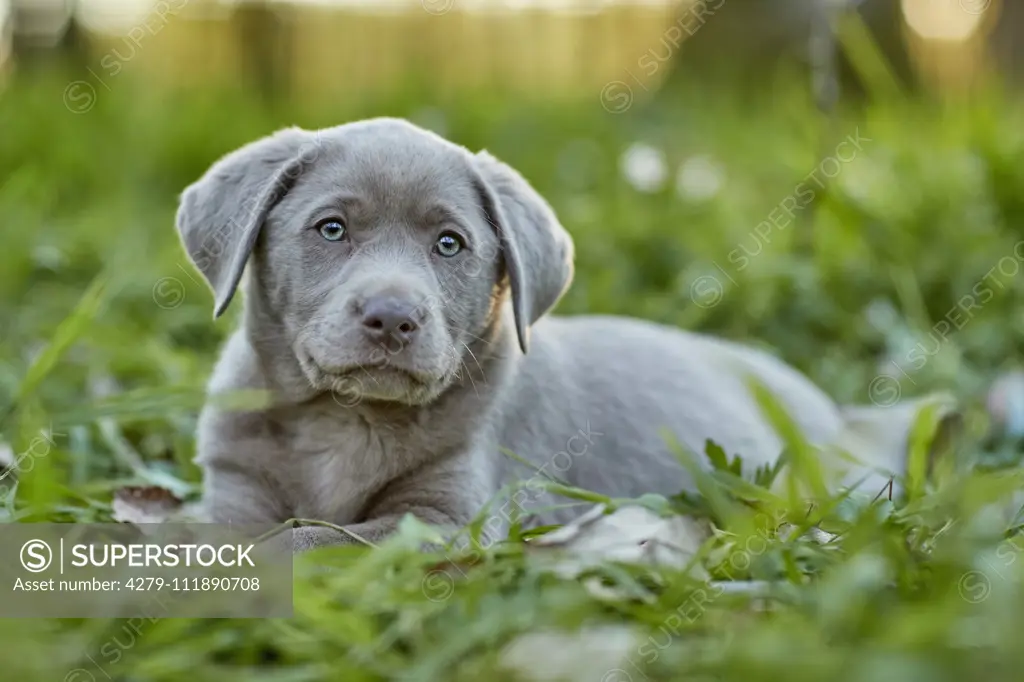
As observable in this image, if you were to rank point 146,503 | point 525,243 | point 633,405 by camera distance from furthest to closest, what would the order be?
1. point 633,405
2. point 146,503
3. point 525,243

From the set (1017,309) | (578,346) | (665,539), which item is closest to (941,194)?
(1017,309)

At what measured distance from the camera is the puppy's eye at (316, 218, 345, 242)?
3.34 m

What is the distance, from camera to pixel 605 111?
9.68 metres

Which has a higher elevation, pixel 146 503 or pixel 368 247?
pixel 368 247

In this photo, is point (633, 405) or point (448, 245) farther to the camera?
point (633, 405)

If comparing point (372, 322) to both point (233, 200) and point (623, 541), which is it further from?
point (623, 541)

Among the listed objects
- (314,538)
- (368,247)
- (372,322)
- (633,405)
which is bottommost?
(314,538)

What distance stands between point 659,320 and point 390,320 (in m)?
2.77

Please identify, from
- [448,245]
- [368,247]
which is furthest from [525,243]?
[368,247]

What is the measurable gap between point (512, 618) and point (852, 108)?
9134 mm

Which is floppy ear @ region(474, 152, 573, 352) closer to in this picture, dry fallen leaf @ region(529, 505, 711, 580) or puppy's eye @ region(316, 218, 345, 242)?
puppy's eye @ region(316, 218, 345, 242)

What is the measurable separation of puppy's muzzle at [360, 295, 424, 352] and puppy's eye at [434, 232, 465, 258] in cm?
35

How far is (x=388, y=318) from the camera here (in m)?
3.06

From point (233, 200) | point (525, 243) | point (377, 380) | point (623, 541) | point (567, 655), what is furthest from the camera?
point (525, 243)
